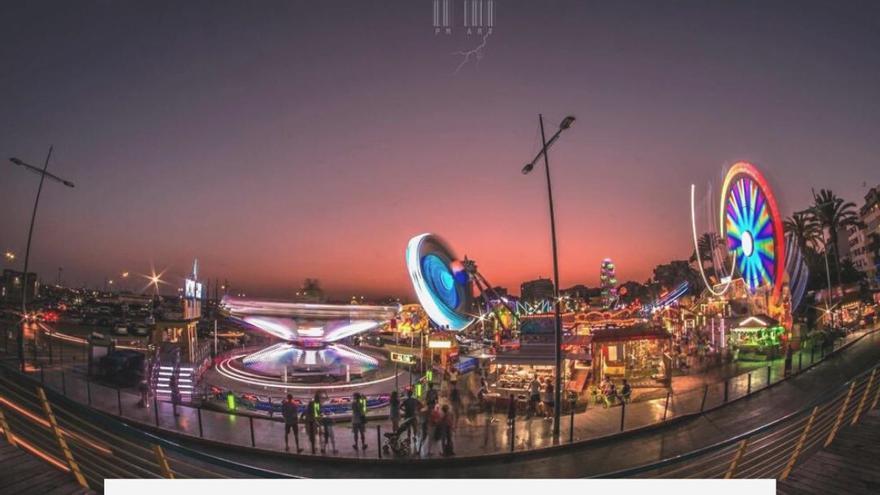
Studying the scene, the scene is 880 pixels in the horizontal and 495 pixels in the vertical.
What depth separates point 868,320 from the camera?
33312 mm

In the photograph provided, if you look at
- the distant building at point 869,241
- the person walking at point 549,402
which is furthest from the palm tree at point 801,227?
the person walking at point 549,402

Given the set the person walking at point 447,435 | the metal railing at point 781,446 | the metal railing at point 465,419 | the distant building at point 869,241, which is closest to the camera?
the metal railing at point 781,446

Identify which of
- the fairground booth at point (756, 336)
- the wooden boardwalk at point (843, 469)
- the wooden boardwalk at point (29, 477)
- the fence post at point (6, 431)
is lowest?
the fairground booth at point (756, 336)

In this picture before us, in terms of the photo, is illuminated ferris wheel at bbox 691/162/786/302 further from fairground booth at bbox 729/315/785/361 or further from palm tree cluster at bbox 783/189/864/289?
palm tree cluster at bbox 783/189/864/289

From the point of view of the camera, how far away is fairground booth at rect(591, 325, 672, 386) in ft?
53.5

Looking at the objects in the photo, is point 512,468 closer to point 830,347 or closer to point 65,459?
point 65,459

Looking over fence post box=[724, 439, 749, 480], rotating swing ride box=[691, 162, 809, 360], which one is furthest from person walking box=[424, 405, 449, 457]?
rotating swing ride box=[691, 162, 809, 360]

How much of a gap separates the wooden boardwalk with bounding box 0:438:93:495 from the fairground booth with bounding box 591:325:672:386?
15.1 m

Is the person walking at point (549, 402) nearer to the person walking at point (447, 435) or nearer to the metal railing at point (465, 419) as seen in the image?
the metal railing at point (465, 419)

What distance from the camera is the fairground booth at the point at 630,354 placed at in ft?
53.5

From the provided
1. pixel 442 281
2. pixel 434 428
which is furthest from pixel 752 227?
pixel 434 428

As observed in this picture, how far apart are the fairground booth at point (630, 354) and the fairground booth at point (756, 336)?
4269 millimetres

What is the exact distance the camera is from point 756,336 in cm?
2091

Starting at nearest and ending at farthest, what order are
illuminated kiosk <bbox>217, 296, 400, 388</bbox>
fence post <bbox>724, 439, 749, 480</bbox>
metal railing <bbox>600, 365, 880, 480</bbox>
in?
fence post <bbox>724, 439, 749, 480</bbox>
metal railing <bbox>600, 365, 880, 480</bbox>
illuminated kiosk <bbox>217, 296, 400, 388</bbox>
